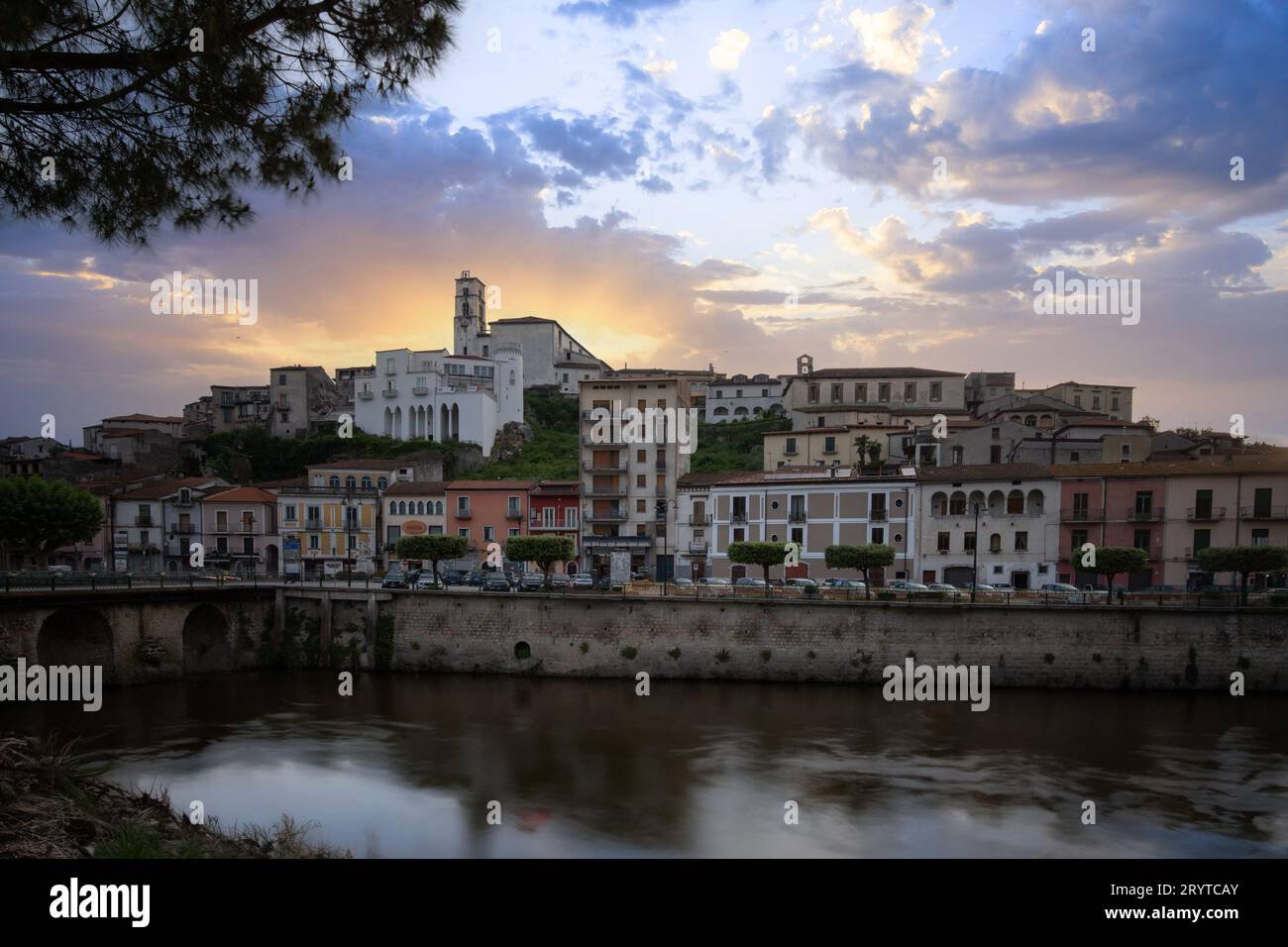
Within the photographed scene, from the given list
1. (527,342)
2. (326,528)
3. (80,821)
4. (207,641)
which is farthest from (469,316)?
(80,821)

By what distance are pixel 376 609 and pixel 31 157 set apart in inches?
1252

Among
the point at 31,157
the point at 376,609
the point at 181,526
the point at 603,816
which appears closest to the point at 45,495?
the point at 181,526

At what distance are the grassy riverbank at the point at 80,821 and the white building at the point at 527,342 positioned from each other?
3726 inches

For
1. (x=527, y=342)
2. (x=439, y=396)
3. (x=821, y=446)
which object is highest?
(x=527, y=342)

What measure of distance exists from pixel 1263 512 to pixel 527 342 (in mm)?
82388

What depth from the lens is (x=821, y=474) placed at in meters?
52.8

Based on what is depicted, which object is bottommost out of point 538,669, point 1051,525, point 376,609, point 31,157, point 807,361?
point 538,669

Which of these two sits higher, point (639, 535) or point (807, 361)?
point (807, 361)

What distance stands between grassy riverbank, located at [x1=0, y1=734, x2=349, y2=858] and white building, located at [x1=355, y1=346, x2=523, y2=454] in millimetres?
70452

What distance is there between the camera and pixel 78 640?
3616 cm

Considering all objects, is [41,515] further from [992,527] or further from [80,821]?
[992,527]

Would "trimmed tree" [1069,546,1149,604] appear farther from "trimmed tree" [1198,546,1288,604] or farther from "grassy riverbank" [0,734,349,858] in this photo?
"grassy riverbank" [0,734,349,858]

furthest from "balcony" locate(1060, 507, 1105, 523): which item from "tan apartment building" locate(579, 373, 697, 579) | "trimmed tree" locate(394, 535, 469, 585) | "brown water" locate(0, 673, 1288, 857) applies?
"trimmed tree" locate(394, 535, 469, 585)
